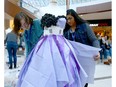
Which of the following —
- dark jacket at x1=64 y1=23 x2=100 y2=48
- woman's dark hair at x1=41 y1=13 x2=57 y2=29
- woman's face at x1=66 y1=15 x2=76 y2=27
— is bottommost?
dark jacket at x1=64 y1=23 x2=100 y2=48

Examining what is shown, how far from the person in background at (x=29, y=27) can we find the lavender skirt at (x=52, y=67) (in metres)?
0.50

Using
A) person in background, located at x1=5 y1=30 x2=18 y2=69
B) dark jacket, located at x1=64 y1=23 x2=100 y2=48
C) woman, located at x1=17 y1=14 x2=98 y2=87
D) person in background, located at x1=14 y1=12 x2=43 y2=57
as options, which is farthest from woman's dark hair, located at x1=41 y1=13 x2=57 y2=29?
person in background, located at x1=5 y1=30 x2=18 y2=69

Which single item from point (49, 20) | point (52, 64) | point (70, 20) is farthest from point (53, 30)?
point (70, 20)

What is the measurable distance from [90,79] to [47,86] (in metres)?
0.75

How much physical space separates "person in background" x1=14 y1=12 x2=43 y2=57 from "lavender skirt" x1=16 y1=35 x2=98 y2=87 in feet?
1.65

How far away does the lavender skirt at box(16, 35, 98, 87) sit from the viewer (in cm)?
183

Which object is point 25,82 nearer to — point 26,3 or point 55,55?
point 55,55

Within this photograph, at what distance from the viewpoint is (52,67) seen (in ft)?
6.01

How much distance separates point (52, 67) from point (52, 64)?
0.02m

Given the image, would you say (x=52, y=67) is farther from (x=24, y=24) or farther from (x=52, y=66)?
(x=24, y=24)

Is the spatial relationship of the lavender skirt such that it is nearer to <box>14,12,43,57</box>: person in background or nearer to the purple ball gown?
the purple ball gown

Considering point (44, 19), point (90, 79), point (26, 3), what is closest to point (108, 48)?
point (26, 3)

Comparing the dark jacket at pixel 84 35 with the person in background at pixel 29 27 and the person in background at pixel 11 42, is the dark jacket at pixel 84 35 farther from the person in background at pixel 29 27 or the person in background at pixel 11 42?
the person in background at pixel 11 42

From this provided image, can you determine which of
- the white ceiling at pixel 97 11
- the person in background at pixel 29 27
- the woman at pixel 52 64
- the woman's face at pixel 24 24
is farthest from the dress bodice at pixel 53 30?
the white ceiling at pixel 97 11
